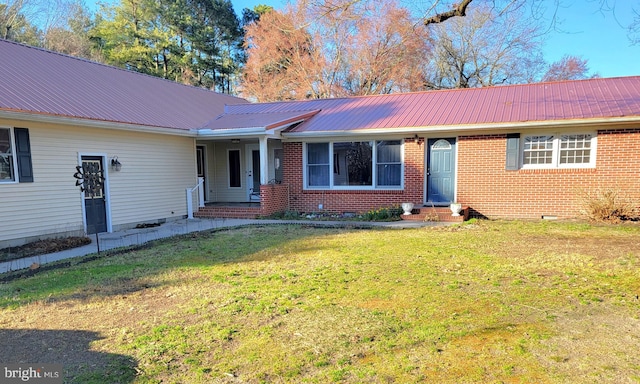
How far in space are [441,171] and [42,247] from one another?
33.8 ft

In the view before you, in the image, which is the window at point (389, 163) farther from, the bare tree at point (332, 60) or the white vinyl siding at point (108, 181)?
the bare tree at point (332, 60)

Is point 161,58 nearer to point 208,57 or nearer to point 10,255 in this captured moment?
point 208,57

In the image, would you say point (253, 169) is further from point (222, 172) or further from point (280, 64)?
point (280, 64)

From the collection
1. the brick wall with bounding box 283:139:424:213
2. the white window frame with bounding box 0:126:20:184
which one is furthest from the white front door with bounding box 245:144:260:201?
the white window frame with bounding box 0:126:20:184

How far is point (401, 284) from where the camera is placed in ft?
16.0

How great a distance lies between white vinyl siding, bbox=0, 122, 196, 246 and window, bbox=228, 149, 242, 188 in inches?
76.5

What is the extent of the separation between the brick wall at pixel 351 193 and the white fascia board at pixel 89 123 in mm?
3373

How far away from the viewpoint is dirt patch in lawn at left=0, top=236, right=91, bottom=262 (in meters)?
7.41

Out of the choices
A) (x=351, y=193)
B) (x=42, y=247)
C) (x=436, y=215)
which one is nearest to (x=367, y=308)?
(x=436, y=215)

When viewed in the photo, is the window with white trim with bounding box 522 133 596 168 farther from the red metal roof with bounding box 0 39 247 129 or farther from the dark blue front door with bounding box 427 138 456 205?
the red metal roof with bounding box 0 39 247 129

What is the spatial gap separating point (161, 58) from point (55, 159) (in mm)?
24817

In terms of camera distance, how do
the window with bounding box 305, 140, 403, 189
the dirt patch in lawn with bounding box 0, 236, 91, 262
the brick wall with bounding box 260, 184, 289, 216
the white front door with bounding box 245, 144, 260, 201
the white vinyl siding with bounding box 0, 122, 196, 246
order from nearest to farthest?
the dirt patch in lawn with bounding box 0, 236, 91, 262, the white vinyl siding with bounding box 0, 122, 196, 246, the brick wall with bounding box 260, 184, 289, 216, the window with bounding box 305, 140, 403, 189, the white front door with bounding box 245, 144, 260, 201

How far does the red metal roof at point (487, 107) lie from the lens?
33.6ft

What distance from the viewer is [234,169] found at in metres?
14.6
